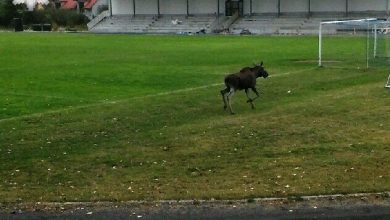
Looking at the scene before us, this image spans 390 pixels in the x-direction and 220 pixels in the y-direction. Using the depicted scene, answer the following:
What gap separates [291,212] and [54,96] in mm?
14606

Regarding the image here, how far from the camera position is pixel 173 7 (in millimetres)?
100750

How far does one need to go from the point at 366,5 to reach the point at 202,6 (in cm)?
2501

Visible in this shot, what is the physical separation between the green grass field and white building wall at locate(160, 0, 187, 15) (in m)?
73.7

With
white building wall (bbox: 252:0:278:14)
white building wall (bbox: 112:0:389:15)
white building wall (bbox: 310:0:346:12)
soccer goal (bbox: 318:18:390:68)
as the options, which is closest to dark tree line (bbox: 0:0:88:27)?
white building wall (bbox: 112:0:389:15)

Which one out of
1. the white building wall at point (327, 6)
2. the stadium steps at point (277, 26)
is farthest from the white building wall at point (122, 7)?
the white building wall at point (327, 6)

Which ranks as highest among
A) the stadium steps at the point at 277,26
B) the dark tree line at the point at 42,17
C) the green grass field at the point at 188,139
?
the dark tree line at the point at 42,17

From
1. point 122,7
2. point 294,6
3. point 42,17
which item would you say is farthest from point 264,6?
point 42,17

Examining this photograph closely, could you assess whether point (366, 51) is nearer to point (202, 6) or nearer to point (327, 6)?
point (327, 6)

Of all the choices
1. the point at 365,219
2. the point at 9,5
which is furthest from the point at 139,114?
the point at 9,5

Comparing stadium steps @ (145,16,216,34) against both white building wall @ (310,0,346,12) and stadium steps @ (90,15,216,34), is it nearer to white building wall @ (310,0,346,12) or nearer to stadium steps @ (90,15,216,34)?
stadium steps @ (90,15,216,34)

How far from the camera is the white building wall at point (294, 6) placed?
8846 centimetres

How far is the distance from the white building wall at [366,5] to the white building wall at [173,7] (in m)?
25.9

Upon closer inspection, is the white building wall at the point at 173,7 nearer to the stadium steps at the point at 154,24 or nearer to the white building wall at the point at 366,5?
the stadium steps at the point at 154,24

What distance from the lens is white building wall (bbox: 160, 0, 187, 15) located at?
9950 cm
